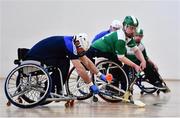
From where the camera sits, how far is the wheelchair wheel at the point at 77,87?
16.5ft

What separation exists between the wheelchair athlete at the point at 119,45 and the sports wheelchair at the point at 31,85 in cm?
75

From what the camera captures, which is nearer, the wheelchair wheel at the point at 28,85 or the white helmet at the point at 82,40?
the wheelchair wheel at the point at 28,85

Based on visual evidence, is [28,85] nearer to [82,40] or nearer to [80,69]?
[80,69]

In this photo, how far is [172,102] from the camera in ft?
17.6

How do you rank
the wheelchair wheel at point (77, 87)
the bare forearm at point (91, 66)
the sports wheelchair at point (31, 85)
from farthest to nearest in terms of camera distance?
the wheelchair wheel at point (77, 87) → the bare forearm at point (91, 66) → the sports wheelchair at point (31, 85)

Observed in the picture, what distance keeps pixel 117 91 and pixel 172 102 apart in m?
0.74

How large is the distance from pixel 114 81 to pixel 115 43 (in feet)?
1.55

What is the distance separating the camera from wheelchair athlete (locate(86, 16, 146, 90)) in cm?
480

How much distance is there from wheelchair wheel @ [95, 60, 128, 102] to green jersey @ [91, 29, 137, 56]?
166 mm

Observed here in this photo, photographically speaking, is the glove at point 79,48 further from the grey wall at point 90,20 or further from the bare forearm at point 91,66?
the grey wall at point 90,20

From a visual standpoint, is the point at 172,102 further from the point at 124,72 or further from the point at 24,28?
the point at 24,28

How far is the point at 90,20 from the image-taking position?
10180 millimetres

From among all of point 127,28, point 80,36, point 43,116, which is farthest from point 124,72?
point 43,116

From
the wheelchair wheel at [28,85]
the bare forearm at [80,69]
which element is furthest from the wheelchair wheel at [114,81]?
the wheelchair wheel at [28,85]
